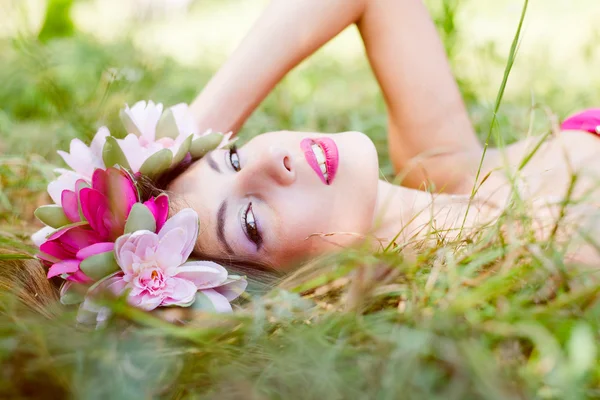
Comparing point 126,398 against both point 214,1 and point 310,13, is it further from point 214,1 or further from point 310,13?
point 214,1

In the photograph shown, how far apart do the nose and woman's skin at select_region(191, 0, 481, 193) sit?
1.75ft

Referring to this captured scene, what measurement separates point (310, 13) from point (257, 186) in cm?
75

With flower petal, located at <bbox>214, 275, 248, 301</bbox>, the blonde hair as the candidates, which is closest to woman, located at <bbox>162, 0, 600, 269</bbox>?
flower petal, located at <bbox>214, 275, 248, 301</bbox>

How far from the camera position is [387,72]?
194 cm

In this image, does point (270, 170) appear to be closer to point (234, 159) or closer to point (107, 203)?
point (234, 159)

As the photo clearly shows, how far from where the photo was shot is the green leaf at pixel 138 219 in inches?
48.7

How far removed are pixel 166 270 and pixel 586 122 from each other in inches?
52.2

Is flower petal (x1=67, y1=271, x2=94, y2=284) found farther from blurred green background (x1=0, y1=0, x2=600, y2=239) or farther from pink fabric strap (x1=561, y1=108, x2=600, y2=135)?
pink fabric strap (x1=561, y1=108, x2=600, y2=135)

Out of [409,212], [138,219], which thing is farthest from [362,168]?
[138,219]

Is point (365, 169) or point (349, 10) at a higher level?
point (349, 10)

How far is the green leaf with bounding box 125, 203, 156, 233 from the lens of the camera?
1237 millimetres

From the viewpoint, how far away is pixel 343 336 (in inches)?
38.3

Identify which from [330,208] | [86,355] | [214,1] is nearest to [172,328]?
[86,355]

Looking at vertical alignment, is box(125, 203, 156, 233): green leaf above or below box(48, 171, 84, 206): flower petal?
below
